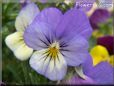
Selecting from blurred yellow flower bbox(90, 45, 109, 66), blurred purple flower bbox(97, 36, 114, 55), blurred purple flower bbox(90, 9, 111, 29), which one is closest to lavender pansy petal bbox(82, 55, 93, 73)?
blurred yellow flower bbox(90, 45, 109, 66)

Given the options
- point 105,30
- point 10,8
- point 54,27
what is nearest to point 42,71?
point 54,27

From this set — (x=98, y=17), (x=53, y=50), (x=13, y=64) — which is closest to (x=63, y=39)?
(x=53, y=50)

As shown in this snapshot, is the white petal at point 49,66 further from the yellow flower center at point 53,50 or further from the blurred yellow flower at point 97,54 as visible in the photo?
the blurred yellow flower at point 97,54

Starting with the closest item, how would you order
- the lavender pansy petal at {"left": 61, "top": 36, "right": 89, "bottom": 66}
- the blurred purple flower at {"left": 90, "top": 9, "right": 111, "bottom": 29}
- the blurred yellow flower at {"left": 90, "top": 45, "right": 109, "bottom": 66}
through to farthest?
the lavender pansy petal at {"left": 61, "top": 36, "right": 89, "bottom": 66}, the blurred yellow flower at {"left": 90, "top": 45, "right": 109, "bottom": 66}, the blurred purple flower at {"left": 90, "top": 9, "right": 111, "bottom": 29}

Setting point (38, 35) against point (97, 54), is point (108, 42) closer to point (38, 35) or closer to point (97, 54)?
point (97, 54)

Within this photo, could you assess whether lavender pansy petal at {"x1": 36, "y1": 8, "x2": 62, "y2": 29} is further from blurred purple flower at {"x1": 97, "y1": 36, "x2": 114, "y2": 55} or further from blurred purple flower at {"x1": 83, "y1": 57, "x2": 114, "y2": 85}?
blurred purple flower at {"x1": 97, "y1": 36, "x2": 114, "y2": 55}

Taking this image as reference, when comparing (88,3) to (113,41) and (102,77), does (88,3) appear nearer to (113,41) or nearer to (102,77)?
(102,77)
